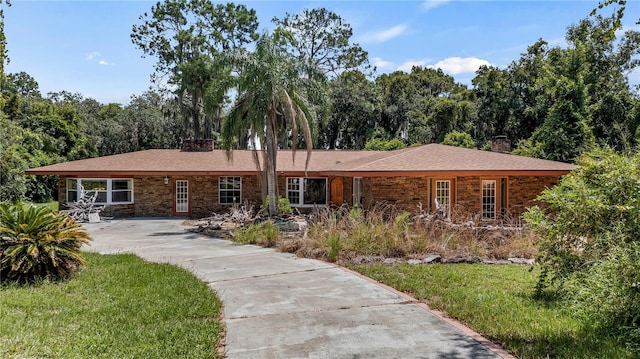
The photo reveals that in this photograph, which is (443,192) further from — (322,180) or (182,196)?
(182,196)

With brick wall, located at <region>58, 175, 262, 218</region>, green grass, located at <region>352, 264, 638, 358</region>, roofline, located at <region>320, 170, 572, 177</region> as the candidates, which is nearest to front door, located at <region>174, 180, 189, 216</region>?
brick wall, located at <region>58, 175, 262, 218</region>

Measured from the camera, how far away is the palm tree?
622 inches

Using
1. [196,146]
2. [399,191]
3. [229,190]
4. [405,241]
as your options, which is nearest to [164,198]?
[229,190]

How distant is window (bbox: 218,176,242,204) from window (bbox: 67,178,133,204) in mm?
4257

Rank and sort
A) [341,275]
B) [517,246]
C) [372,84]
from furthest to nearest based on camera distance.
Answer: [372,84] → [517,246] → [341,275]

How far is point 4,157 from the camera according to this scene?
2142 cm

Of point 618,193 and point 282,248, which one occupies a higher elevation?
point 618,193

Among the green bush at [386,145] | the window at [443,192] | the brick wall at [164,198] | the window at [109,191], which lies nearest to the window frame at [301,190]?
the brick wall at [164,198]

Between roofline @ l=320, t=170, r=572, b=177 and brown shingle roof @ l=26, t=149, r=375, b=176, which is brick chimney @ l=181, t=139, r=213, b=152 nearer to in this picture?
brown shingle roof @ l=26, t=149, r=375, b=176

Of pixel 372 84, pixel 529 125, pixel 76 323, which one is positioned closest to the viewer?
pixel 76 323

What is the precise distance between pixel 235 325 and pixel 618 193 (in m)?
5.18

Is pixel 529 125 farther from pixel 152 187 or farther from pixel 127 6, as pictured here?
pixel 127 6

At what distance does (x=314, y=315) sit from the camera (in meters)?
5.88

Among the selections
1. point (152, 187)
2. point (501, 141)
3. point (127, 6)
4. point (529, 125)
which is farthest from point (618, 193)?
point (529, 125)
